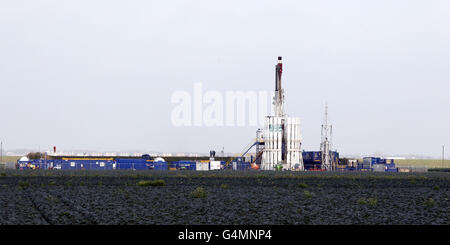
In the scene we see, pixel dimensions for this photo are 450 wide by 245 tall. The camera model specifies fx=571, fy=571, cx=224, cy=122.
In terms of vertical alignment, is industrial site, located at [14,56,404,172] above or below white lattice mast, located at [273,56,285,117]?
below

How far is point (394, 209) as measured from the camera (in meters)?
24.6

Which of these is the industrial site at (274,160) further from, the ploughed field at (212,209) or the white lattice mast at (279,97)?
the ploughed field at (212,209)

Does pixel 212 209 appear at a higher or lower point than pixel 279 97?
lower

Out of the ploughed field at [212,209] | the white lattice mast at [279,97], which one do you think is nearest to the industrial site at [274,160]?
the white lattice mast at [279,97]

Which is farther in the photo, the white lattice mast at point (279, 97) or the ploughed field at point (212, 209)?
the white lattice mast at point (279, 97)

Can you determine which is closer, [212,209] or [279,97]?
[212,209]

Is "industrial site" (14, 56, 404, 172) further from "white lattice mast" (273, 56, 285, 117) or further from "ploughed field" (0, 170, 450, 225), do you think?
"ploughed field" (0, 170, 450, 225)

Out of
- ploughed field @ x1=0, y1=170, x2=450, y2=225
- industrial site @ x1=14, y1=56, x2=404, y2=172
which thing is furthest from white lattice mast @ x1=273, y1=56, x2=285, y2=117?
ploughed field @ x1=0, y1=170, x2=450, y2=225

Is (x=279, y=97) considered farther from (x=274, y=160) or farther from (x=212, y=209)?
(x=212, y=209)

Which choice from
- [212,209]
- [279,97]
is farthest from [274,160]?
[212,209]

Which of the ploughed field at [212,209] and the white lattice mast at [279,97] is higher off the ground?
the white lattice mast at [279,97]
